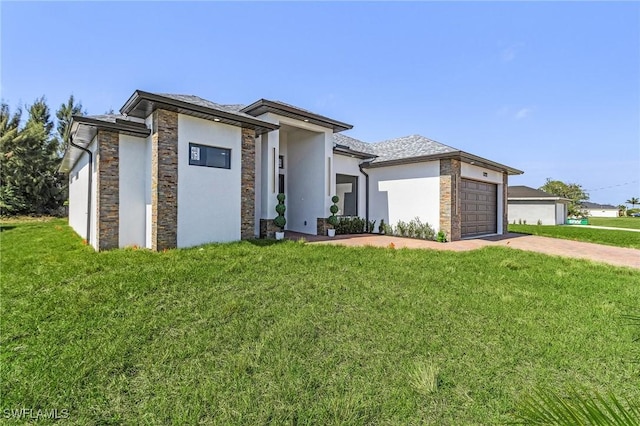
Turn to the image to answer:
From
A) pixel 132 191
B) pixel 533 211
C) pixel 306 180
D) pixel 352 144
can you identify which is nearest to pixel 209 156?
pixel 132 191

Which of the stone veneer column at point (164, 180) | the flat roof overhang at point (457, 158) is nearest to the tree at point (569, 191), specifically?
the flat roof overhang at point (457, 158)

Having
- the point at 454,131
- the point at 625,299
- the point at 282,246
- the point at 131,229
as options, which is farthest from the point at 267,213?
the point at 454,131

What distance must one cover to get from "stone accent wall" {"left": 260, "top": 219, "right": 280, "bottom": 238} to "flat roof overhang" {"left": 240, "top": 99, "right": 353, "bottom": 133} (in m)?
4.07

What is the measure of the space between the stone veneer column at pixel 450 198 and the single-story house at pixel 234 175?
4cm

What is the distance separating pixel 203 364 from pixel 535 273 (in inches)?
288

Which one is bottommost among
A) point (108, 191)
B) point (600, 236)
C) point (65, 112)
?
point (600, 236)

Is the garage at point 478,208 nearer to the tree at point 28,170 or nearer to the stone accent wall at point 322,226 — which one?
the stone accent wall at point 322,226

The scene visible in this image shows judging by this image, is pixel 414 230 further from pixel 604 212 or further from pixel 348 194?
pixel 604 212

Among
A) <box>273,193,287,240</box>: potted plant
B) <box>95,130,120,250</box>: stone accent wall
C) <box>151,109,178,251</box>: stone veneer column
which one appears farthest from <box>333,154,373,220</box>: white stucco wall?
<box>95,130,120,250</box>: stone accent wall

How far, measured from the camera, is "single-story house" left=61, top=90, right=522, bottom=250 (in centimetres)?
840

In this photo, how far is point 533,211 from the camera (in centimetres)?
2891

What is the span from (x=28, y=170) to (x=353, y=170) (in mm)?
26868

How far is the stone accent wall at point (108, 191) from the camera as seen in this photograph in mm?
8375

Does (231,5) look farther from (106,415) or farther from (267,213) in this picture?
(106,415)
